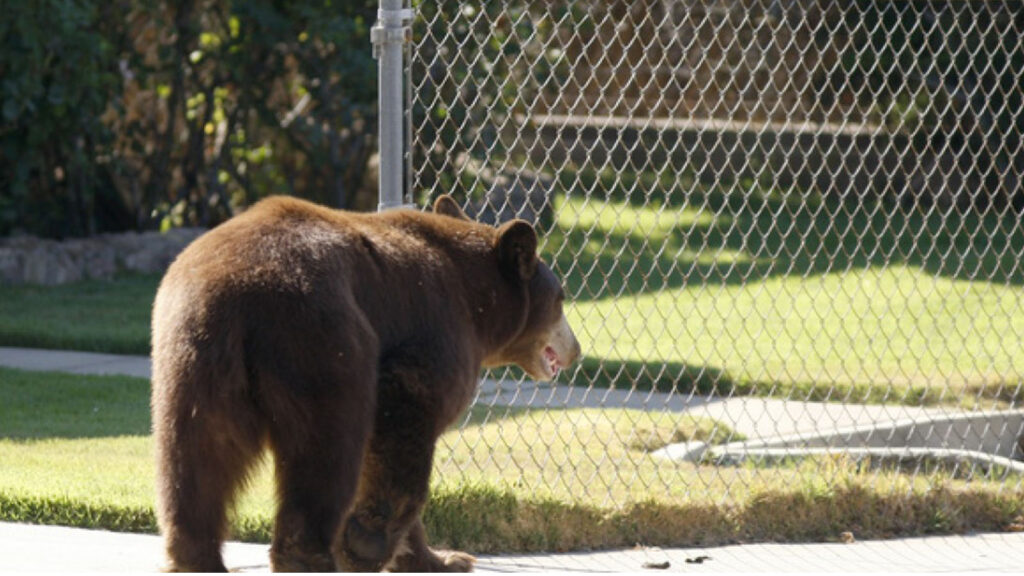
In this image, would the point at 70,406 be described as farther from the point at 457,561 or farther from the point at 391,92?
the point at 457,561

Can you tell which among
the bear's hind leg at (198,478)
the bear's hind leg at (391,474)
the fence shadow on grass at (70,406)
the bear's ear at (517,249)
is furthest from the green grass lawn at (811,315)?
the bear's hind leg at (198,478)

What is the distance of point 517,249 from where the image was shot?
507cm

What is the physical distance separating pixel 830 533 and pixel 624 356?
12.0 feet

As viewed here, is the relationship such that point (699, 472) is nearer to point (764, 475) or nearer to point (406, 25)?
point (764, 475)

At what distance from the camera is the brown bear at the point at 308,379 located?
4.09 meters

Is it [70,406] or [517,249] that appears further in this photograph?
[70,406]

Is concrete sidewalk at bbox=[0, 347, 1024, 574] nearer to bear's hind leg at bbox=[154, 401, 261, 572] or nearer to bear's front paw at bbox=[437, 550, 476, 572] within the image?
bear's front paw at bbox=[437, 550, 476, 572]

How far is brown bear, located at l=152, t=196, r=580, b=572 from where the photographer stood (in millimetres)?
4086

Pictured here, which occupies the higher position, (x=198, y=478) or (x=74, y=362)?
(x=198, y=478)

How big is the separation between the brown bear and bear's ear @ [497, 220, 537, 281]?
0.89 feet

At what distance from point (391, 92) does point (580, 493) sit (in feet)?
5.97

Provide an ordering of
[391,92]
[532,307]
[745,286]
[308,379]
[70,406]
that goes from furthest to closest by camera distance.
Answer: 1. [745,286]
2. [70,406]
3. [391,92]
4. [532,307]
5. [308,379]

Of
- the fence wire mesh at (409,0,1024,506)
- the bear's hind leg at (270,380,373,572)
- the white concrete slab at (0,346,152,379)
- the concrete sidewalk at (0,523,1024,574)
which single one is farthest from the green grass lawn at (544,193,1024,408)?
the bear's hind leg at (270,380,373,572)

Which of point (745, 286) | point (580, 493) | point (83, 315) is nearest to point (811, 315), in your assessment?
point (745, 286)
